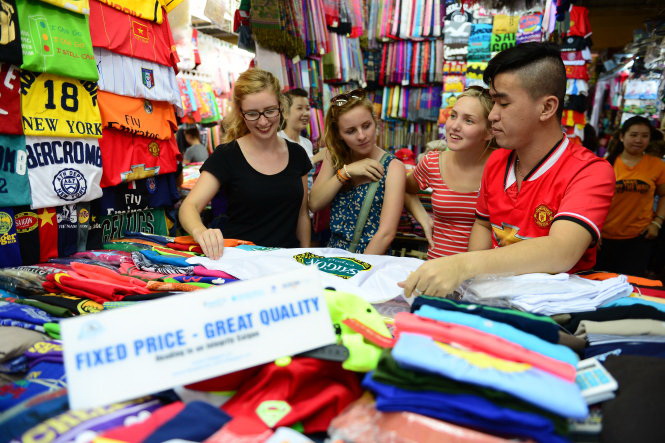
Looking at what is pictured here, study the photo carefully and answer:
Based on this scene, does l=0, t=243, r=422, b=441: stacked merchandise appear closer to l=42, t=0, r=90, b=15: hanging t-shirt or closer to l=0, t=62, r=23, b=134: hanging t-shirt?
l=0, t=62, r=23, b=134: hanging t-shirt

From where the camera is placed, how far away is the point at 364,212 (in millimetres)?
2305

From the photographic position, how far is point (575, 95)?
507 centimetres

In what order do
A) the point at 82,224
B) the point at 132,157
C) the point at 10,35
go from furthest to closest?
1. the point at 132,157
2. the point at 82,224
3. the point at 10,35

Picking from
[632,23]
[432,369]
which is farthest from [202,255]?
[632,23]

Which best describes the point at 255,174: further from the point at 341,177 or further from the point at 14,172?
the point at 14,172

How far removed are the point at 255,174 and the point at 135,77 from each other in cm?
101

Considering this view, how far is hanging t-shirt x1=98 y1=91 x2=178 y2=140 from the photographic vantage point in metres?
2.34

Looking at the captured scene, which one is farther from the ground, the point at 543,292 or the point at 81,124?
the point at 81,124

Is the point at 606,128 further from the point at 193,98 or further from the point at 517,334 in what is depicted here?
the point at 517,334

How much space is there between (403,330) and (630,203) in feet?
13.1

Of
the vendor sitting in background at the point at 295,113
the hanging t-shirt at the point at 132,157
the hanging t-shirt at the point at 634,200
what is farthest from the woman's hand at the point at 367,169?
the hanging t-shirt at the point at 634,200

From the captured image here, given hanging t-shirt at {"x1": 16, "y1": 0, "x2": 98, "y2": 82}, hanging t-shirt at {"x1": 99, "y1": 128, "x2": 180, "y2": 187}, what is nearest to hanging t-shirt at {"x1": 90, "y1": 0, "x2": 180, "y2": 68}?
hanging t-shirt at {"x1": 16, "y1": 0, "x2": 98, "y2": 82}

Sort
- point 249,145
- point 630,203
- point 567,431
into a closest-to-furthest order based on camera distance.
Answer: point 567,431 < point 249,145 < point 630,203

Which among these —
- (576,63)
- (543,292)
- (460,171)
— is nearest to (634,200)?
(576,63)
